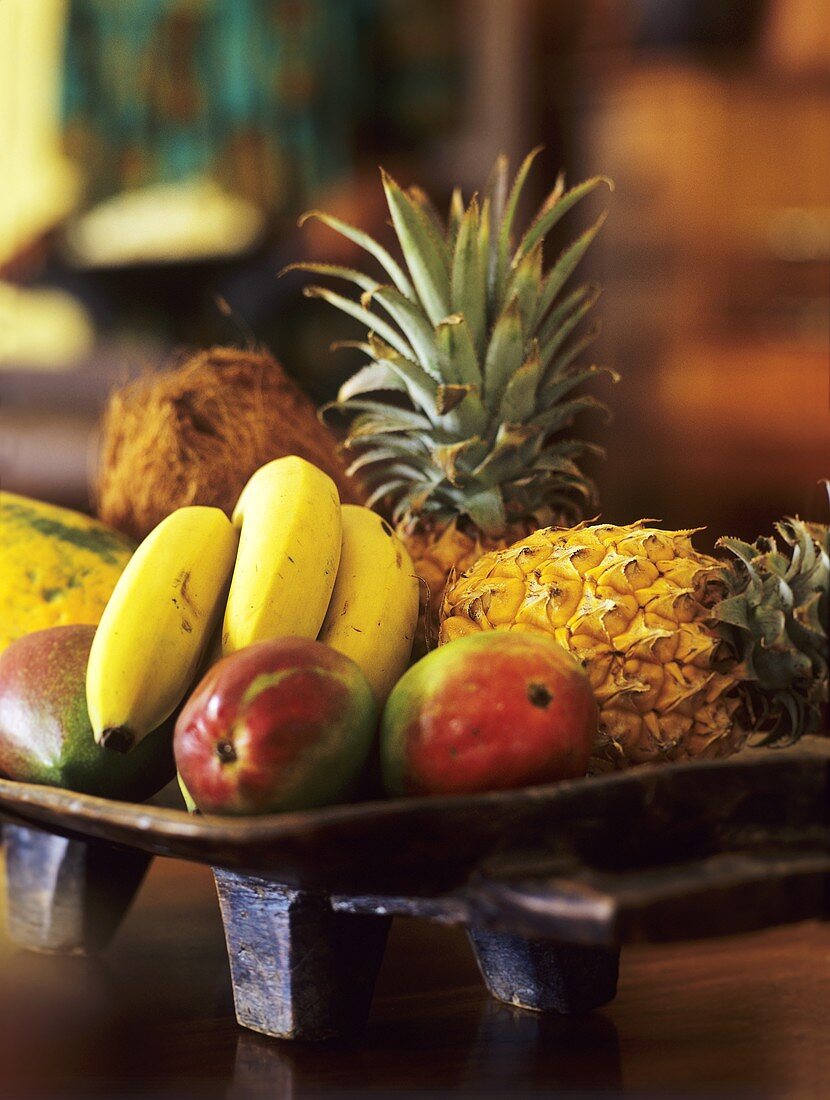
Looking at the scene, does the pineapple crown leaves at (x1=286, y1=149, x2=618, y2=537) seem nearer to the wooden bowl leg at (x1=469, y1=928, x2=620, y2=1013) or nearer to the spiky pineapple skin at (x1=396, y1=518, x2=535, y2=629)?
the spiky pineapple skin at (x1=396, y1=518, x2=535, y2=629)

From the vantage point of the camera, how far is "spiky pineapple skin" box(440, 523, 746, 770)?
0.76 meters

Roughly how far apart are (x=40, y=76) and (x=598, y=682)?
2914 millimetres

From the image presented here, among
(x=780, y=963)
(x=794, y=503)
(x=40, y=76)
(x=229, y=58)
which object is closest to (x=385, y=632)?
(x=780, y=963)

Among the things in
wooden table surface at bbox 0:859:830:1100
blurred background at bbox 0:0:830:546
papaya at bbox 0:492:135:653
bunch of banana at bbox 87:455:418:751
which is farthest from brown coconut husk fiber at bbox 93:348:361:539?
blurred background at bbox 0:0:830:546

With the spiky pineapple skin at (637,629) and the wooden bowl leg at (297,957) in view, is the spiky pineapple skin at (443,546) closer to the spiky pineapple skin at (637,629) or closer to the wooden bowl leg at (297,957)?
the spiky pineapple skin at (637,629)

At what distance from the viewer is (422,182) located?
2.98 metres

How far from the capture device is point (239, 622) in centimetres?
74

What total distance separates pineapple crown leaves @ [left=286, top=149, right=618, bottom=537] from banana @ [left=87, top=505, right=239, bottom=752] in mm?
222

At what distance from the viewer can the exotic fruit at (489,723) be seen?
0.60 meters

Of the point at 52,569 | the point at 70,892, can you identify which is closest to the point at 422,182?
the point at 52,569

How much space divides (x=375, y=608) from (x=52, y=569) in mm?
354

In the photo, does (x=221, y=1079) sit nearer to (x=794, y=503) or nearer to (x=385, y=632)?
(x=385, y=632)

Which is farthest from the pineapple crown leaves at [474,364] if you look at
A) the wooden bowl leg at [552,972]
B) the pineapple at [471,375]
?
the wooden bowl leg at [552,972]

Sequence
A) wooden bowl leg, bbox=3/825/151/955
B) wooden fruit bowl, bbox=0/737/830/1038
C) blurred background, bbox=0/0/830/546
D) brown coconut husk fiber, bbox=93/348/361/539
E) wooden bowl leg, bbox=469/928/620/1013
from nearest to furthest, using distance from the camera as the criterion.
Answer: wooden fruit bowl, bbox=0/737/830/1038 < wooden bowl leg, bbox=469/928/620/1013 < wooden bowl leg, bbox=3/825/151/955 < brown coconut husk fiber, bbox=93/348/361/539 < blurred background, bbox=0/0/830/546
